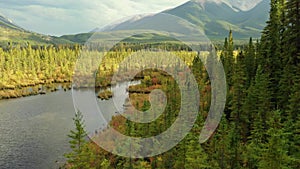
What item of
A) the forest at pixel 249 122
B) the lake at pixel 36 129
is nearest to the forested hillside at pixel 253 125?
the forest at pixel 249 122

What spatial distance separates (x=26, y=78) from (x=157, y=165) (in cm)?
10151

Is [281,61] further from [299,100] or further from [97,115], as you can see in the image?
[97,115]

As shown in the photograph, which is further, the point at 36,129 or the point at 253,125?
the point at 36,129

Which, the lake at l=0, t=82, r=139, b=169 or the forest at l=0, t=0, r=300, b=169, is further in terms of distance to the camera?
the lake at l=0, t=82, r=139, b=169

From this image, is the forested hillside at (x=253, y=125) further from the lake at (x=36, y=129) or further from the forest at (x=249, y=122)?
the lake at (x=36, y=129)

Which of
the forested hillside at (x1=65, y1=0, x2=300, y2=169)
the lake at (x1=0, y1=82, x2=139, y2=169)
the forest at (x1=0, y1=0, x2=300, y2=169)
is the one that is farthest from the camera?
the lake at (x1=0, y1=82, x2=139, y2=169)

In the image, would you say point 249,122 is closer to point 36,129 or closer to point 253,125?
point 253,125

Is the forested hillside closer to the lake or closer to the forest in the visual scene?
the forest

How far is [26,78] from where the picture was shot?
11900cm

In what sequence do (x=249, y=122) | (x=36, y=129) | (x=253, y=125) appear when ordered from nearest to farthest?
(x=253, y=125), (x=249, y=122), (x=36, y=129)

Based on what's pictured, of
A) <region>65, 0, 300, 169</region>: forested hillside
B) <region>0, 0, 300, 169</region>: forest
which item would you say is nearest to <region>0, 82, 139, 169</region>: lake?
<region>0, 0, 300, 169</region>: forest

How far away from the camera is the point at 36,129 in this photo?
56906mm

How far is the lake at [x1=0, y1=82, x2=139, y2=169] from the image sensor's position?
43331 mm

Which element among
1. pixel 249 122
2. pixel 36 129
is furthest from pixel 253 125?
pixel 36 129
